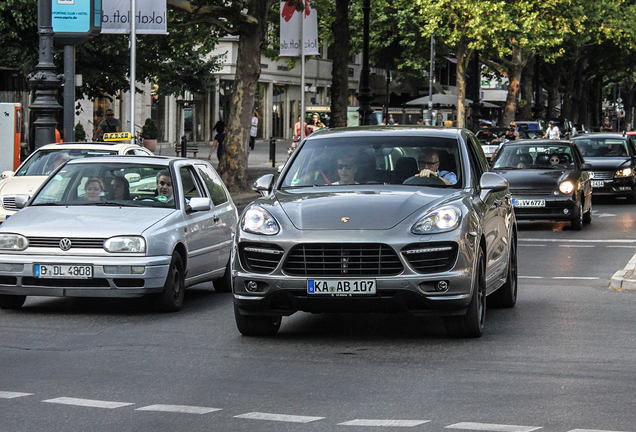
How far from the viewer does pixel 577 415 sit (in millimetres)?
6273

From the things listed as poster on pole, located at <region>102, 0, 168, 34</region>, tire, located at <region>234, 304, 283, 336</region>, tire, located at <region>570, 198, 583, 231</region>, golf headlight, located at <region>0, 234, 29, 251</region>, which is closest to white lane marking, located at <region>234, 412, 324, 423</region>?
tire, located at <region>234, 304, 283, 336</region>

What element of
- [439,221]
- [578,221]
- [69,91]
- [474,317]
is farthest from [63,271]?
[69,91]

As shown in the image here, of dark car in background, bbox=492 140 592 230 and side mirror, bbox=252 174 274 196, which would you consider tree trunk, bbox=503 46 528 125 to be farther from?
side mirror, bbox=252 174 274 196

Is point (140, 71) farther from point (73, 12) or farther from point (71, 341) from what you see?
point (71, 341)

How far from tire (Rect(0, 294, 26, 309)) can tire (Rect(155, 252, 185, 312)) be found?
49.3 inches

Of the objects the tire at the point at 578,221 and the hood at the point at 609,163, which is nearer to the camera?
the tire at the point at 578,221

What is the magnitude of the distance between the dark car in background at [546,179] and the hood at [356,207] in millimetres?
11979

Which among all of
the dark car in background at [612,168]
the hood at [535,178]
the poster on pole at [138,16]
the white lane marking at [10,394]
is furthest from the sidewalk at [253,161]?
the white lane marking at [10,394]

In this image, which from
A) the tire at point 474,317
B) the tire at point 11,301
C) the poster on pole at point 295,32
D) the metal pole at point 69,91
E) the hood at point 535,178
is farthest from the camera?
the poster on pole at point 295,32

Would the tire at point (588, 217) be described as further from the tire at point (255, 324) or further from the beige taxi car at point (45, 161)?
the tire at point (255, 324)

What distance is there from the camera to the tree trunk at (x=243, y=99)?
28516 millimetres

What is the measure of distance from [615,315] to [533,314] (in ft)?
2.30

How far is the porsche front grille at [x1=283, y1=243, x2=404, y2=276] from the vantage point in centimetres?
831

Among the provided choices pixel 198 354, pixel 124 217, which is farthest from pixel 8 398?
pixel 124 217
